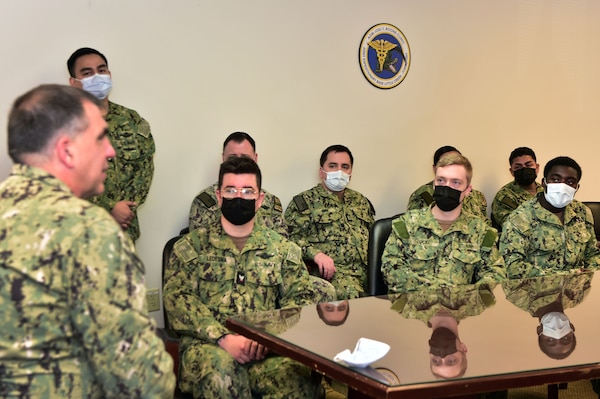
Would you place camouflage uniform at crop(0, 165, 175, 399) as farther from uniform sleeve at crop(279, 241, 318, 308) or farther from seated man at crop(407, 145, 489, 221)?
seated man at crop(407, 145, 489, 221)

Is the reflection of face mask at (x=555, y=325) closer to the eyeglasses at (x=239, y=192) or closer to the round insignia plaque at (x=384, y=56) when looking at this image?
the eyeglasses at (x=239, y=192)

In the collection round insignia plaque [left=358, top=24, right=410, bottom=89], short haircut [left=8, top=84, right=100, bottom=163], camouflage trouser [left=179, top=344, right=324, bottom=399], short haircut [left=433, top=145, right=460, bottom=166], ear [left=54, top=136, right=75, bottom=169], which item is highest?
round insignia plaque [left=358, top=24, right=410, bottom=89]

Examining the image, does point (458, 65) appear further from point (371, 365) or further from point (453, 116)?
point (371, 365)

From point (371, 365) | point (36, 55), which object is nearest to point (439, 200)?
point (371, 365)

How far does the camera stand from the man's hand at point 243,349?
8.30ft

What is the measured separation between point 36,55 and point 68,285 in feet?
9.02

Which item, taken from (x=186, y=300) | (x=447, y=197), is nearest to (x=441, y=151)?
(x=447, y=197)

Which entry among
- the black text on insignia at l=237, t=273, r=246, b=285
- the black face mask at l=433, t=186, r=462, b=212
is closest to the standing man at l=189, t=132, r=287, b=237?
the black face mask at l=433, t=186, r=462, b=212

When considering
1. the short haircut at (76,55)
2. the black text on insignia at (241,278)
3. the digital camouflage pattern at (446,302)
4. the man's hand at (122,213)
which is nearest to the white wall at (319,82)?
the short haircut at (76,55)

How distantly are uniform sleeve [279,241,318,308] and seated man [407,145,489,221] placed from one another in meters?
2.29

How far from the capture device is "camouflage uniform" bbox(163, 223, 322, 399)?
100 inches

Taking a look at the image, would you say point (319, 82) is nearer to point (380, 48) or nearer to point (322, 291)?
Result: point (380, 48)

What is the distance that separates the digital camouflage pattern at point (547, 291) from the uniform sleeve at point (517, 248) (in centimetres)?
34

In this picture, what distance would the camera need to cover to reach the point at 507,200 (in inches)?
218
